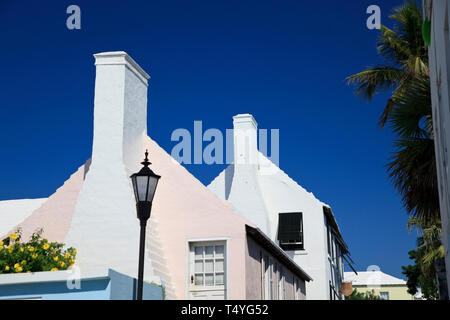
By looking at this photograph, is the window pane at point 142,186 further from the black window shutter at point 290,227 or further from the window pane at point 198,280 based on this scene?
the black window shutter at point 290,227

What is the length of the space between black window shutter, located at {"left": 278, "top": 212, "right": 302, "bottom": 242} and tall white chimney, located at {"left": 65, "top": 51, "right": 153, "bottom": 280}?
924cm

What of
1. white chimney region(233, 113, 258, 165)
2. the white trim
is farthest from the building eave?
white chimney region(233, 113, 258, 165)

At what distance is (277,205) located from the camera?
989 inches

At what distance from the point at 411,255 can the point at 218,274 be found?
19.5 m

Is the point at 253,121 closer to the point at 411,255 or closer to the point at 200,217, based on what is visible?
the point at 200,217

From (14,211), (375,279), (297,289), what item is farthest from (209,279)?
(375,279)

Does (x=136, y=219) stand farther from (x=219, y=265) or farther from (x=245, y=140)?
(x=245, y=140)

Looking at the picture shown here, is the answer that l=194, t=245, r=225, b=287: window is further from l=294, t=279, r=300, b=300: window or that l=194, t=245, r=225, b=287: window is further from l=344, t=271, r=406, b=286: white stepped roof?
l=344, t=271, r=406, b=286: white stepped roof

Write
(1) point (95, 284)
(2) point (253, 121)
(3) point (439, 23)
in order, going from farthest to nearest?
(2) point (253, 121) → (1) point (95, 284) → (3) point (439, 23)

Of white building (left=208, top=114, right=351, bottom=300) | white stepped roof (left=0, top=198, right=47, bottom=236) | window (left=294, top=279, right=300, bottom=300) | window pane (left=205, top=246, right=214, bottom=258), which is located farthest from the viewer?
white building (left=208, top=114, right=351, bottom=300)

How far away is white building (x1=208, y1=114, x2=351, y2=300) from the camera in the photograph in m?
23.7
